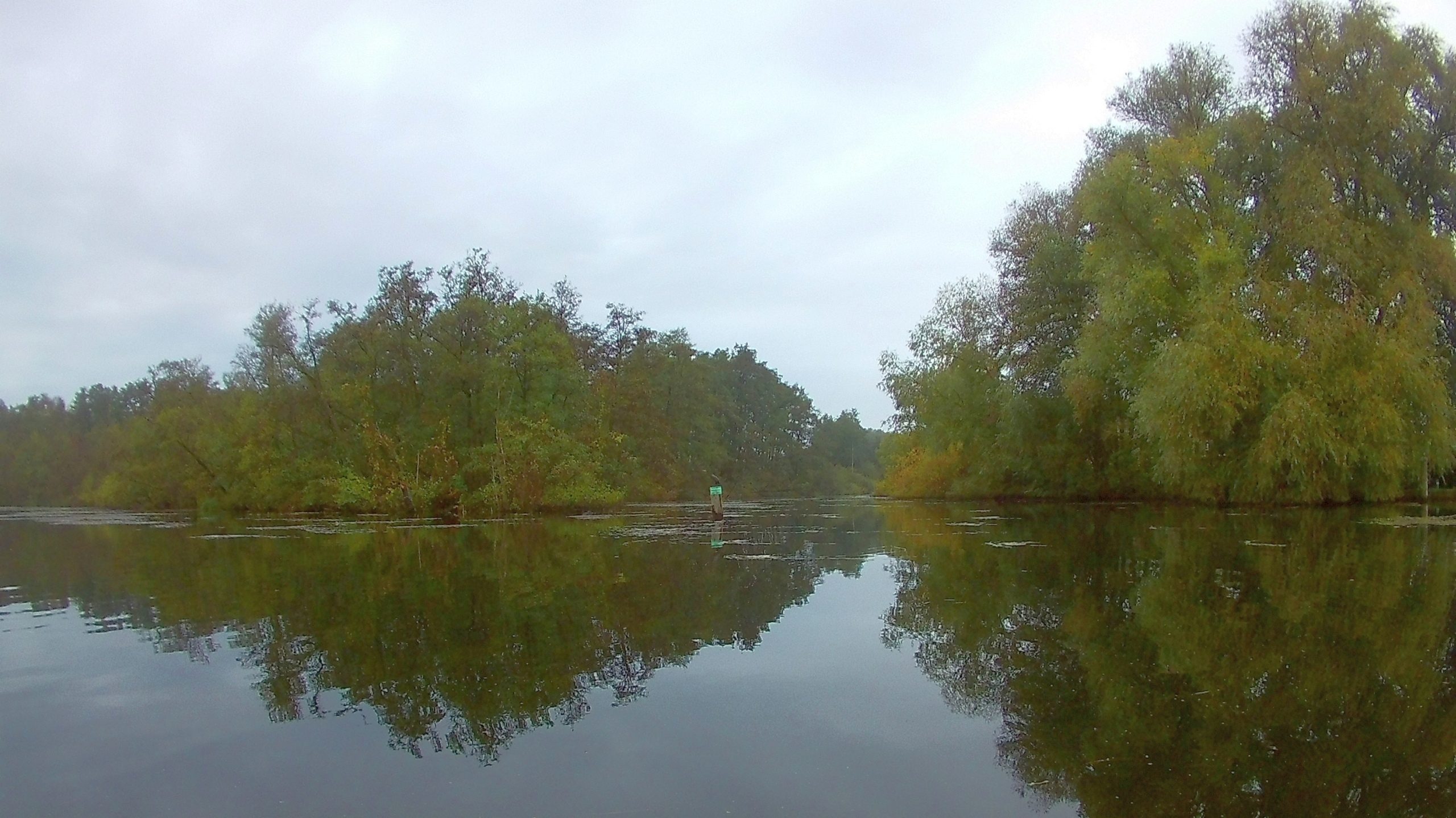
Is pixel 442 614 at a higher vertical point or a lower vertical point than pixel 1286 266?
lower

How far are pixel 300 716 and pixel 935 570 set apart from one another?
8678 millimetres

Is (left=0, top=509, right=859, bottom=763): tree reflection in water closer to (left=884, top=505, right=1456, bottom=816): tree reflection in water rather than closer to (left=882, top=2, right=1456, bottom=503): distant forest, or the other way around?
(left=884, top=505, right=1456, bottom=816): tree reflection in water

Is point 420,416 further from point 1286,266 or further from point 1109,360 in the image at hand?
point 1286,266

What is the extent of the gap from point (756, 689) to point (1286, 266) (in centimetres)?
2475

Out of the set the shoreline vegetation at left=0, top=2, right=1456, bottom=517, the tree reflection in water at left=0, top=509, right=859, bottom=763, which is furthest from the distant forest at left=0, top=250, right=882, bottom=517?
the tree reflection in water at left=0, top=509, right=859, bottom=763

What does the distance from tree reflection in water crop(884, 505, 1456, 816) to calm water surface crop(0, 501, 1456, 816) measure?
0.03 meters

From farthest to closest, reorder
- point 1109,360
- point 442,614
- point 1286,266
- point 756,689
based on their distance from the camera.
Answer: point 1109,360 → point 1286,266 → point 442,614 → point 756,689

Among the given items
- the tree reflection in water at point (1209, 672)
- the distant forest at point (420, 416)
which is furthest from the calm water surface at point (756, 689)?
the distant forest at point (420, 416)

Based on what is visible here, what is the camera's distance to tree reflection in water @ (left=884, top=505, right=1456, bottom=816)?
14.3ft

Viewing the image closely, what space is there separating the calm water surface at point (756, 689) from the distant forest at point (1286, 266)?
10.6 m

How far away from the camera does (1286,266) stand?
24953 mm

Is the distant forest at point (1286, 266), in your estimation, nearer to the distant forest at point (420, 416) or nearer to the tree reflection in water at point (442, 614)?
the tree reflection in water at point (442, 614)

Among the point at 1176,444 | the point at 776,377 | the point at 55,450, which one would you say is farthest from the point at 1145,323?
the point at 55,450

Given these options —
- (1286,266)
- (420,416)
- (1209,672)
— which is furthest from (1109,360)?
(420,416)
